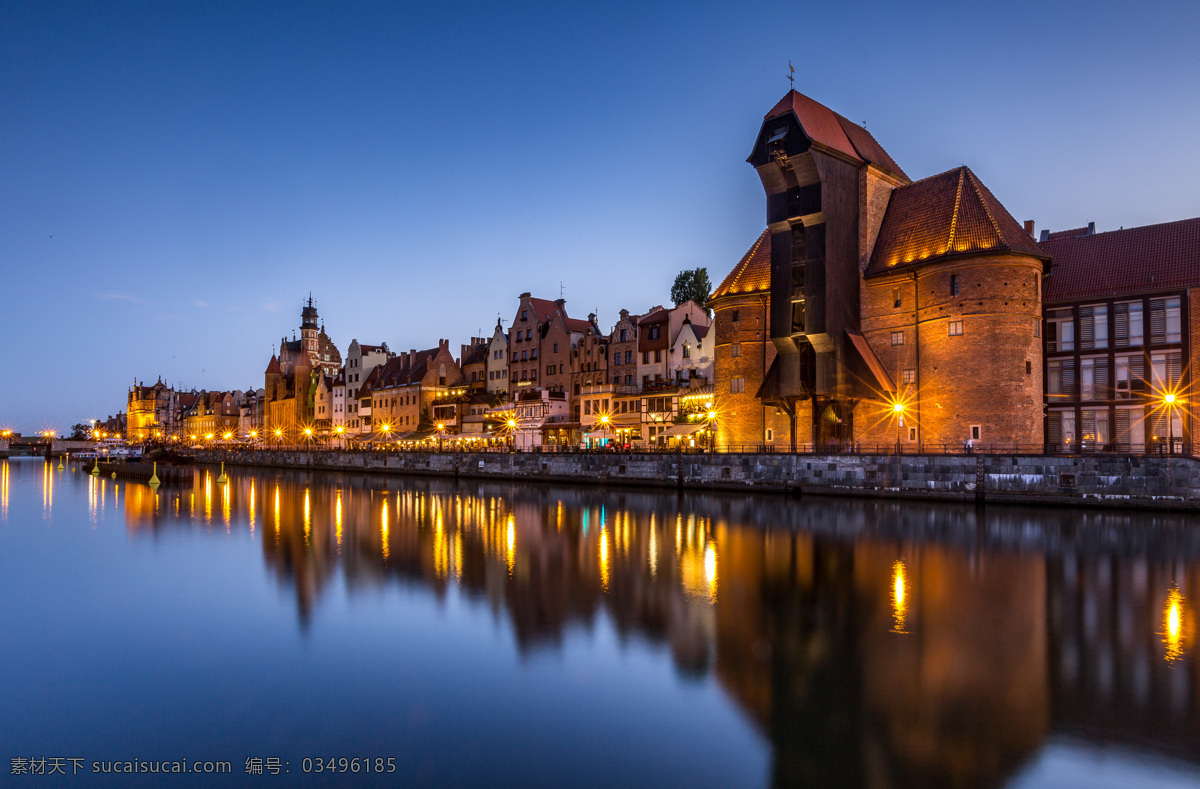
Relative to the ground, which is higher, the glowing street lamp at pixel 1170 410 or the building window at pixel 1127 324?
the building window at pixel 1127 324

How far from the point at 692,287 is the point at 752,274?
82.7 ft

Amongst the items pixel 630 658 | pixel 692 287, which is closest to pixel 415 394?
pixel 692 287

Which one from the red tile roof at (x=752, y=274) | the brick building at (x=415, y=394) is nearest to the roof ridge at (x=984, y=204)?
the red tile roof at (x=752, y=274)

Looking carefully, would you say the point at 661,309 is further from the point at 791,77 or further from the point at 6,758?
the point at 6,758

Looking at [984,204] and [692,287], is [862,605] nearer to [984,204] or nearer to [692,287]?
[984,204]

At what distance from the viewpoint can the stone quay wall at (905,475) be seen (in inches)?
1156

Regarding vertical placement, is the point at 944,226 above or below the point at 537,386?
above

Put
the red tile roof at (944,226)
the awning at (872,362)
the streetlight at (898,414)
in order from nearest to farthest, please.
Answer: the red tile roof at (944,226) → the streetlight at (898,414) → the awning at (872,362)

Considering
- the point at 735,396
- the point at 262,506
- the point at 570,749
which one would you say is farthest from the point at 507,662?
the point at 735,396

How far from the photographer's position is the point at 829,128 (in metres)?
41.7

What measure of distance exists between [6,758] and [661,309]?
54752 millimetres

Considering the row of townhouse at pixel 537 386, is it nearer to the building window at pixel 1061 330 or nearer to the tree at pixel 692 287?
the tree at pixel 692 287

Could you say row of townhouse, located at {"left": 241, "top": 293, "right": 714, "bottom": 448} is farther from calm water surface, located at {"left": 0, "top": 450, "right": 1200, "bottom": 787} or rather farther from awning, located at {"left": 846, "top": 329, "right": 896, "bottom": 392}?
calm water surface, located at {"left": 0, "top": 450, "right": 1200, "bottom": 787}

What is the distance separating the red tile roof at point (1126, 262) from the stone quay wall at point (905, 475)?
13.1 m
